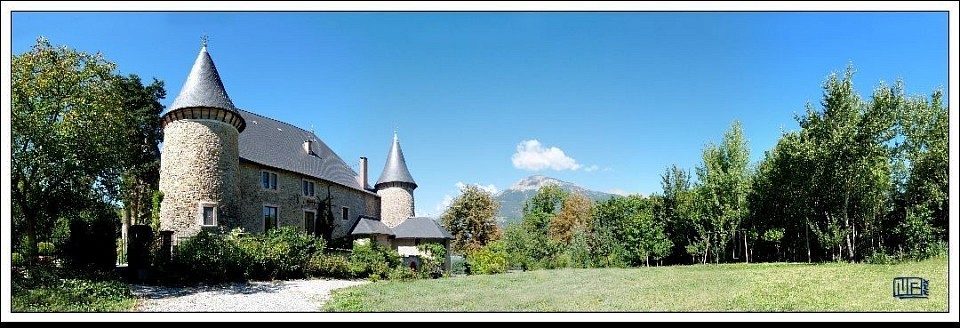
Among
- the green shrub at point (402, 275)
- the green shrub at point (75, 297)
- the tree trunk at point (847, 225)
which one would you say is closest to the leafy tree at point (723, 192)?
the tree trunk at point (847, 225)

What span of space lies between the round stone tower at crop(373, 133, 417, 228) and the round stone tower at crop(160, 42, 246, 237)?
13527 millimetres

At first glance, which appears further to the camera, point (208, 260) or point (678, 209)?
point (678, 209)

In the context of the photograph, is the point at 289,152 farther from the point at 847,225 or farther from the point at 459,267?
the point at 847,225

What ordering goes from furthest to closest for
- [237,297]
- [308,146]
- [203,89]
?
[308,146], [203,89], [237,297]

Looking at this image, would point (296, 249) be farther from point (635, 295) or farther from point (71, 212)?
point (635, 295)

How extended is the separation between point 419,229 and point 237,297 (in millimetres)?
20158

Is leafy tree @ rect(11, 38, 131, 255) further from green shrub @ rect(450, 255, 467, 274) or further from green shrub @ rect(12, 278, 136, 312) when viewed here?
green shrub @ rect(450, 255, 467, 274)

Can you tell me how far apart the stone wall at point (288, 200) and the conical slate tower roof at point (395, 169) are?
6.87 feet

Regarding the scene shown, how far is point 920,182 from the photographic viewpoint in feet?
62.5

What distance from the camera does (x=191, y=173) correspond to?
20406mm

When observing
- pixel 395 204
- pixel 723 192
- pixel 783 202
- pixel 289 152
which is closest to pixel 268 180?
pixel 289 152

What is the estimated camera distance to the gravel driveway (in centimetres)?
1089

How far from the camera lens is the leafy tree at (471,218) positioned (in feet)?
151

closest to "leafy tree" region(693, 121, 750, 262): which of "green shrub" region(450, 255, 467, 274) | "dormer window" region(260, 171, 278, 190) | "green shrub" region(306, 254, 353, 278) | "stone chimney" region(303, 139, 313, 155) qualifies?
"green shrub" region(450, 255, 467, 274)
